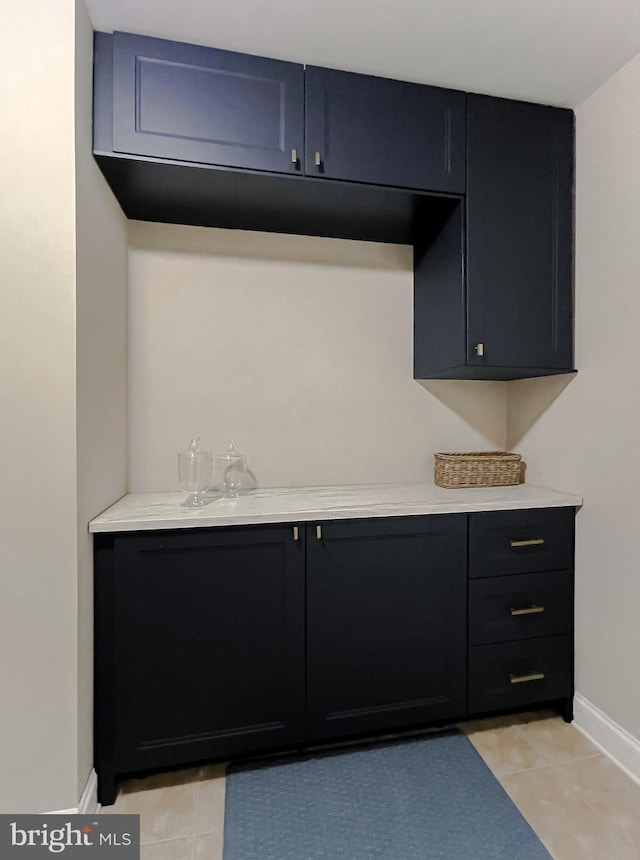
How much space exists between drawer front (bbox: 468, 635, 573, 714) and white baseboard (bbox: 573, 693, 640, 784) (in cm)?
8

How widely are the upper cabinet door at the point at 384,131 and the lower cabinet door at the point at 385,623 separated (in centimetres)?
128

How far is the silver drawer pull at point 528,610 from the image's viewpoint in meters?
1.82

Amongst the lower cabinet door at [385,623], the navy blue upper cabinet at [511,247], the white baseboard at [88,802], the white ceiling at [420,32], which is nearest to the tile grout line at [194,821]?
the white baseboard at [88,802]

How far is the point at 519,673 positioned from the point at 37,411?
1.96 meters

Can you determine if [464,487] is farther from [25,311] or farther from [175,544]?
[25,311]

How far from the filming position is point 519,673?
1.84 metres

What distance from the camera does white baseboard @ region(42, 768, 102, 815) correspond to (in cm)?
135

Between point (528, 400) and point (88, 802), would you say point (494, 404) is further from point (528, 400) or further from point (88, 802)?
point (88, 802)

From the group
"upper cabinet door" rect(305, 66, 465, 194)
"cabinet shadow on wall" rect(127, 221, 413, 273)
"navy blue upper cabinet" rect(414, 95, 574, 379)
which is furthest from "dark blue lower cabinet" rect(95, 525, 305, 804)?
"upper cabinet door" rect(305, 66, 465, 194)

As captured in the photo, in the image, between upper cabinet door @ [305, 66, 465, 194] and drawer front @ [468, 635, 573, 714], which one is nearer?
upper cabinet door @ [305, 66, 465, 194]

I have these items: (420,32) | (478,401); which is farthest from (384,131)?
(478,401)

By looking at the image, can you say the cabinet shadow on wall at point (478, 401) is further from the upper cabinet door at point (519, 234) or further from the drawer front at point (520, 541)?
the drawer front at point (520, 541)

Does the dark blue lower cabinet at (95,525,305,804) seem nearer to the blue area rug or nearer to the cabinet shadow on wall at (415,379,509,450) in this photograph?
the blue area rug

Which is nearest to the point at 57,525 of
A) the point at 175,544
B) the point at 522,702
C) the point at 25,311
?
the point at 175,544
